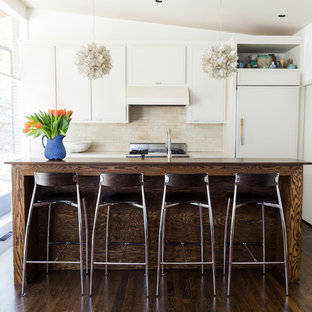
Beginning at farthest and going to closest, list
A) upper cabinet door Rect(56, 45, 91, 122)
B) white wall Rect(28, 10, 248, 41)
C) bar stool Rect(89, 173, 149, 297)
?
white wall Rect(28, 10, 248, 41), upper cabinet door Rect(56, 45, 91, 122), bar stool Rect(89, 173, 149, 297)

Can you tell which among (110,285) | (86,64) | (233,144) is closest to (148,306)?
(110,285)

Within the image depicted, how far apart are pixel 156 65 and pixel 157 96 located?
53 cm

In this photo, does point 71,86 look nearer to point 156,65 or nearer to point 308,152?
point 156,65

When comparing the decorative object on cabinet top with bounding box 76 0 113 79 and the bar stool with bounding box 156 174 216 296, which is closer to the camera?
the bar stool with bounding box 156 174 216 296

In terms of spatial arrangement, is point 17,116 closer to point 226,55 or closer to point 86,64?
point 86,64

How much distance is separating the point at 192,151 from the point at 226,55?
255cm

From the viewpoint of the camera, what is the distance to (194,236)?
3105 millimetres

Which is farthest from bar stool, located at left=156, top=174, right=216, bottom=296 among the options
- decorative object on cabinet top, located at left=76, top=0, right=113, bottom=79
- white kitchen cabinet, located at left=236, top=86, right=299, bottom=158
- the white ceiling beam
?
the white ceiling beam

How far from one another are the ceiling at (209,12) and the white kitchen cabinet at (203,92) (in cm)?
53

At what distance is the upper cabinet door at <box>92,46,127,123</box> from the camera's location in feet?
16.5

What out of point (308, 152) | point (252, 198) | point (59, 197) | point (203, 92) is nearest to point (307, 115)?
point (308, 152)

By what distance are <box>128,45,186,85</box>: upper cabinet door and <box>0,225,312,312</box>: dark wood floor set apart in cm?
305

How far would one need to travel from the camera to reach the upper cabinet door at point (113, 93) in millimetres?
5039

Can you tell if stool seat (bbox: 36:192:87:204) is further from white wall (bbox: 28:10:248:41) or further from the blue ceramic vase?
white wall (bbox: 28:10:248:41)
